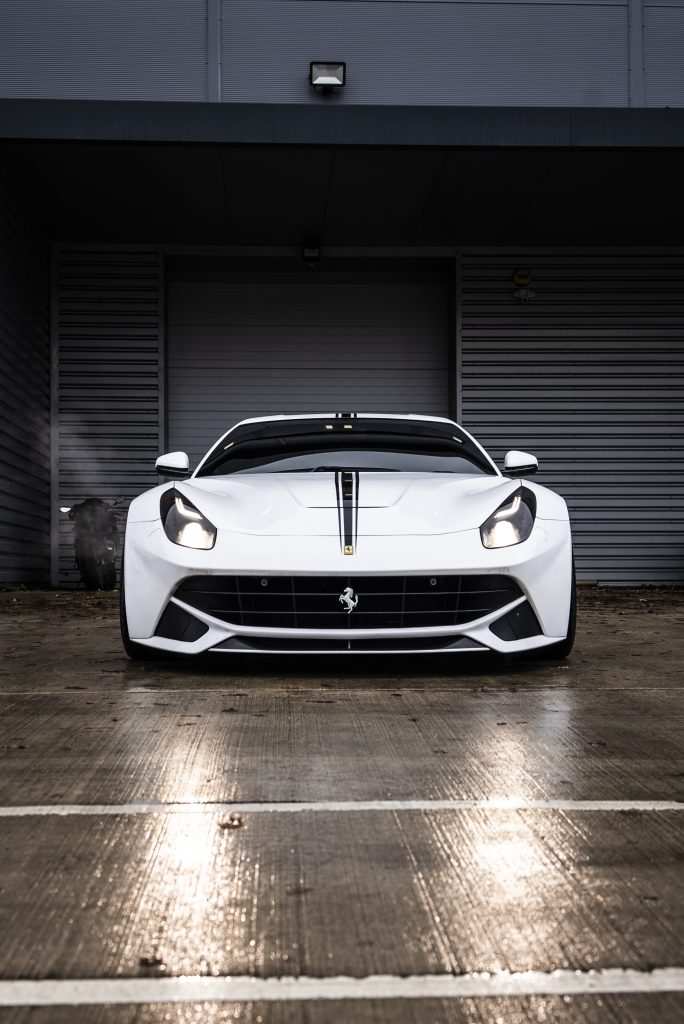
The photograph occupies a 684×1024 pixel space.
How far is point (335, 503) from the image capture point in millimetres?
4426

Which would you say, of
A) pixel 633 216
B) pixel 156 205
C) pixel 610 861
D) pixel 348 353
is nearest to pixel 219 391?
pixel 348 353

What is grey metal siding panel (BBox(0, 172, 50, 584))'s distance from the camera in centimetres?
1050

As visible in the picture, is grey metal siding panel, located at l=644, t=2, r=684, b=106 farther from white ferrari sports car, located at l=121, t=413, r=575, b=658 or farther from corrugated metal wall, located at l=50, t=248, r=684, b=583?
white ferrari sports car, located at l=121, t=413, r=575, b=658

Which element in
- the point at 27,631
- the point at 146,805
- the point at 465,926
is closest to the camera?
the point at 465,926

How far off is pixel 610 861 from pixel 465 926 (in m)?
0.44

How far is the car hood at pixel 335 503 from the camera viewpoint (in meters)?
4.28

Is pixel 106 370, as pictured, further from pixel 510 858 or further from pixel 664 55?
pixel 510 858

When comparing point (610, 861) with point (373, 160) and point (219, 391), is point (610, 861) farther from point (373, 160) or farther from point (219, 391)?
point (219, 391)

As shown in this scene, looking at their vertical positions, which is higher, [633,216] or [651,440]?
[633,216]

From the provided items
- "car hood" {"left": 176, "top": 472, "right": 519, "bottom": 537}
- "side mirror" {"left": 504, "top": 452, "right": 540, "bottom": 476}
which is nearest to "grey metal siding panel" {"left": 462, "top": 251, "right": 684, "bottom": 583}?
"side mirror" {"left": 504, "top": 452, "right": 540, "bottom": 476}

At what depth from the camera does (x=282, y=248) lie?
41.2 ft

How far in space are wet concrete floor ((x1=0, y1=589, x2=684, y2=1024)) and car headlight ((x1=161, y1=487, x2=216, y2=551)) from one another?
431 mm

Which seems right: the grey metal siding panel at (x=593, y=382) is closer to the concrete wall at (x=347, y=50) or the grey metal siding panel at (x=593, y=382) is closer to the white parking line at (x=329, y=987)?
the concrete wall at (x=347, y=50)

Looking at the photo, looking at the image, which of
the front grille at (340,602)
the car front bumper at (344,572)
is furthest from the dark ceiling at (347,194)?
the front grille at (340,602)
